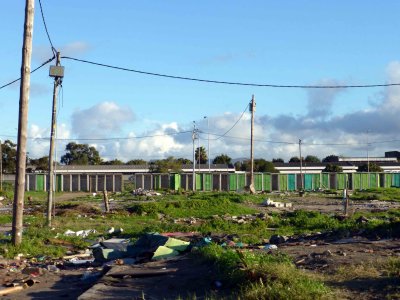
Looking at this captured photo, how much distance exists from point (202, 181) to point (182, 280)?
64408 millimetres

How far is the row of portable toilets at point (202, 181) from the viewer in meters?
73.4

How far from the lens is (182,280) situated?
11.2 meters

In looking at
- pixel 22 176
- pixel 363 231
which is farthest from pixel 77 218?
pixel 363 231

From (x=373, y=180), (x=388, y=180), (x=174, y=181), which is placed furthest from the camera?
(x=388, y=180)

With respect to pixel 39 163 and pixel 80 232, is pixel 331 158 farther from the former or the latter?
pixel 80 232

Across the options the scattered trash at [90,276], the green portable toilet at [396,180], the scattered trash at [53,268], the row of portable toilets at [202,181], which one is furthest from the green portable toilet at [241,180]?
the scattered trash at [90,276]

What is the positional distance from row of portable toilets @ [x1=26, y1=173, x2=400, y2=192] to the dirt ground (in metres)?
55.8

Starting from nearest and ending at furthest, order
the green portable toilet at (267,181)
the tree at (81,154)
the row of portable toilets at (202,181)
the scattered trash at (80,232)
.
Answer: the scattered trash at (80,232)
the row of portable toilets at (202,181)
the green portable toilet at (267,181)
the tree at (81,154)

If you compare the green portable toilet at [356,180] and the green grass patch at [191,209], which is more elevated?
the green portable toilet at [356,180]

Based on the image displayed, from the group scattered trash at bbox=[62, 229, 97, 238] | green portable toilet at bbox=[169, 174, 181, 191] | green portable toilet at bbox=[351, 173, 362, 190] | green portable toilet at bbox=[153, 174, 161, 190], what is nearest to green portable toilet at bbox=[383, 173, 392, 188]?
green portable toilet at bbox=[351, 173, 362, 190]

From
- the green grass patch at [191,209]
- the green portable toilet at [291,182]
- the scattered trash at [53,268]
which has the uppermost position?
the green portable toilet at [291,182]

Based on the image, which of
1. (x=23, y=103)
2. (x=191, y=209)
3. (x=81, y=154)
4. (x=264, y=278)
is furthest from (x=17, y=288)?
(x=81, y=154)

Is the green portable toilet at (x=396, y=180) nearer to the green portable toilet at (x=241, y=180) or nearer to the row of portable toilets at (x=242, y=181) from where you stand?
the row of portable toilets at (x=242, y=181)

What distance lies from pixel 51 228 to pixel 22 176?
6.69 m
